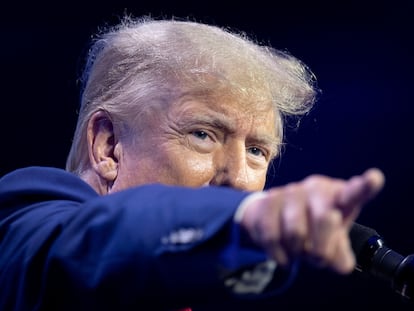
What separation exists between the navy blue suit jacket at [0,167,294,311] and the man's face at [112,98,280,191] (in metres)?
0.50

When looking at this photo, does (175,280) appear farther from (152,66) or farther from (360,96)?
(360,96)

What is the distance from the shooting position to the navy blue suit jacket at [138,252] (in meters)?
0.74

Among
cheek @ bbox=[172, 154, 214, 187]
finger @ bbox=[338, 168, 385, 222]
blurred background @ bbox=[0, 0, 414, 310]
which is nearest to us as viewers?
finger @ bbox=[338, 168, 385, 222]

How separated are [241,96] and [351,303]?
1.63 metres

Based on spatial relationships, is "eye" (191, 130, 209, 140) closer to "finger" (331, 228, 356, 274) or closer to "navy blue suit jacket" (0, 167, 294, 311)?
"navy blue suit jacket" (0, 167, 294, 311)

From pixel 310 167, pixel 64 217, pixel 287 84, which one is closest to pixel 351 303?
pixel 310 167

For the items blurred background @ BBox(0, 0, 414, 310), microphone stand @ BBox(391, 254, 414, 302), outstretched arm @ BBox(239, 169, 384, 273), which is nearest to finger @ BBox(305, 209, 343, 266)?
outstretched arm @ BBox(239, 169, 384, 273)

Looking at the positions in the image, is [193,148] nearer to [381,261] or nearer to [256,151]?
[256,151]

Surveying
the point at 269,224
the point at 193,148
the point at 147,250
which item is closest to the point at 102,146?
the point at 193,148

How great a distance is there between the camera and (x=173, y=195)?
0.77m

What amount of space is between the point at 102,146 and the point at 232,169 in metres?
0.32

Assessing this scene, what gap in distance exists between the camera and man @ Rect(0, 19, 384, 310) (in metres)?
0.68

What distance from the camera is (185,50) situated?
5.02ft

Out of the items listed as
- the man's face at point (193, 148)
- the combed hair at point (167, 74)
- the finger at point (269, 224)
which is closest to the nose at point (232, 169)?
the man's face at point (193, 148)
